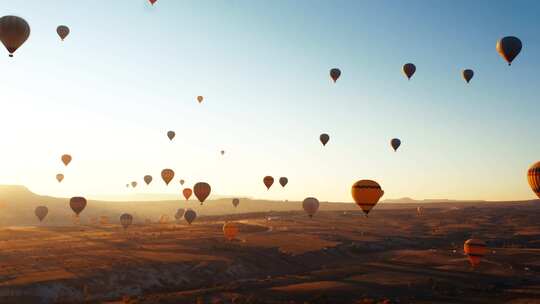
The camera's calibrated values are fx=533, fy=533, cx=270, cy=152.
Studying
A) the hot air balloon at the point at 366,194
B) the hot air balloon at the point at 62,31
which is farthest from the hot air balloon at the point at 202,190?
the hot air balloon at the point at 366,194

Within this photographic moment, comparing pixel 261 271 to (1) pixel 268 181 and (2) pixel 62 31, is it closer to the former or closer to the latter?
(2) pixel 62 31

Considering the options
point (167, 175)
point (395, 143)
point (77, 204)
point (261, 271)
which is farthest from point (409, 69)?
point (77, 204)

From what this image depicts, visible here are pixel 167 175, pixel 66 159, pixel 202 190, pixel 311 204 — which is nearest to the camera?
pixel 202 190

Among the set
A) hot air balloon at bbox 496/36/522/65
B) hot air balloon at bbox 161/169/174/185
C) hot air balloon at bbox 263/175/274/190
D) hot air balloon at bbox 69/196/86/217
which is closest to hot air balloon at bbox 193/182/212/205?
hot air balloon at bbox 161/169/174/185

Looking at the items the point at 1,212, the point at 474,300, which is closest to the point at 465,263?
the point at 474,300

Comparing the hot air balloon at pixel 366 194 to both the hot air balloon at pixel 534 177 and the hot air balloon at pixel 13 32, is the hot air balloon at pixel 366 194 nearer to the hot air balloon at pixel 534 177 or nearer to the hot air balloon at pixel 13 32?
the hot air balloon at pixel 534 177

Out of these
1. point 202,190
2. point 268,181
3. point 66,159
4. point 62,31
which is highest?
point 62,31

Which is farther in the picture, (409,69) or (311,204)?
(311,204)

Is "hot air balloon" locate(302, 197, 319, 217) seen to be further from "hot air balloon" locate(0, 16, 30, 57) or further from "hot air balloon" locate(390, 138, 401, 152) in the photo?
"hot air balloon" locate(0, 16, 30, 57)
